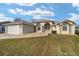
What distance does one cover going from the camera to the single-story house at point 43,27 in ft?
12.7

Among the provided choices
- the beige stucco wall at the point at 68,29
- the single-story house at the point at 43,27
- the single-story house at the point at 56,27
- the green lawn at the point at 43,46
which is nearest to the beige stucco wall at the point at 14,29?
the single-story house at the point at 43,27

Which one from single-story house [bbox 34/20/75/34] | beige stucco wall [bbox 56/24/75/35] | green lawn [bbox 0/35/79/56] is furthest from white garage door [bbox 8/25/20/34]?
beige stucco wall [bbox 56/24/75/35]

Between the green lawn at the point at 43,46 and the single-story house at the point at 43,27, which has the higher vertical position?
the single-story house at the point at 43,27

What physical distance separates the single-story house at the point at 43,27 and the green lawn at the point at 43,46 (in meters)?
0.09

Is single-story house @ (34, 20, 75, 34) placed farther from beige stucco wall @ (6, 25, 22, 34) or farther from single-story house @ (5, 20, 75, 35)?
beige stucco wall @ (6, 25, 22, 34)

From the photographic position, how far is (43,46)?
388 centimetres

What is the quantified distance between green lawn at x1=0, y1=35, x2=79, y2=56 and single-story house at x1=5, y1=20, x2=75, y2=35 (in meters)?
0.09

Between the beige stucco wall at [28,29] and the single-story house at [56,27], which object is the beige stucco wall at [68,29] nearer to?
the single-story house at [56,27]

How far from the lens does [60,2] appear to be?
12.6ft

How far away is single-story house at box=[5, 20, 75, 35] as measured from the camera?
3867 mm

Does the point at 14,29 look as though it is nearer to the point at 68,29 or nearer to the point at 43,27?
the point at 43,27

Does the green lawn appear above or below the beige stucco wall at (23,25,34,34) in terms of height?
below

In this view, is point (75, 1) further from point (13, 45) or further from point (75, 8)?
point (13, 45)

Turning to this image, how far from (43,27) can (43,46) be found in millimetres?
272
